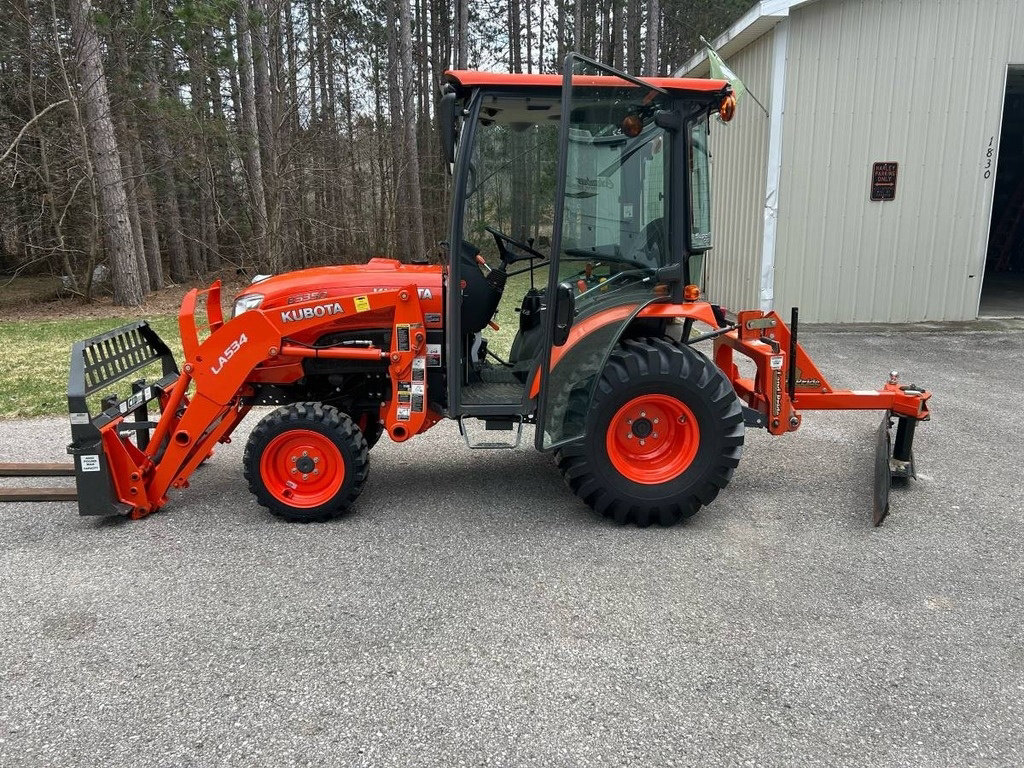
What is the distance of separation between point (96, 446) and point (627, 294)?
279 centimetres

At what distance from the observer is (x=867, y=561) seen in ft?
11.3

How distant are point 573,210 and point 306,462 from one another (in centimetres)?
189

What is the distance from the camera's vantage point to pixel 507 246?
4.02 meters

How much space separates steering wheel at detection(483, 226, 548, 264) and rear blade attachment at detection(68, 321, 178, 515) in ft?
6.95

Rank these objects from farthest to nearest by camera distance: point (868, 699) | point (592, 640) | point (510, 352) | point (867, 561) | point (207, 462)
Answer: point (207, 462) → point (510, 352) → point (867, 561) → point (592, 640) → point (868, 699)

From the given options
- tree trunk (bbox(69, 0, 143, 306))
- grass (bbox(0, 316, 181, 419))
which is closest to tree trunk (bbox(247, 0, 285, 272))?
tree trunk (bbox(69, 0, 143, 306))

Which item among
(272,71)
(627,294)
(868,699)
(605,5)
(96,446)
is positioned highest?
(605,5)

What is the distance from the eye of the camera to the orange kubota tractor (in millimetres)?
3621

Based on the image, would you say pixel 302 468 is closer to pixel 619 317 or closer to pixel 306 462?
pixel 306 462

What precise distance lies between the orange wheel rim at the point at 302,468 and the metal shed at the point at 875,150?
752 cm

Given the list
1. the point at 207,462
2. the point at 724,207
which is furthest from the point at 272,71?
the point at 207,462

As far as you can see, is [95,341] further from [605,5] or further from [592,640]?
[605,5]

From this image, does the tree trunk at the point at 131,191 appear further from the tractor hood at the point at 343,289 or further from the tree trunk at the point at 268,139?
the tractor hood at the point at 343,289

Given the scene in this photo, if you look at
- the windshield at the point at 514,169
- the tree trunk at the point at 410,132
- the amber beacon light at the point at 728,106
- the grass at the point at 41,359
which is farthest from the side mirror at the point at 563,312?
the tree trunk at the point at 410,132
